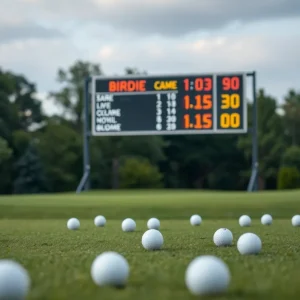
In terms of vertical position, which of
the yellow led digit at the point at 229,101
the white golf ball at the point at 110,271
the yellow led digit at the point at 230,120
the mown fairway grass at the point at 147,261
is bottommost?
the mown fairway grass at the point at 147,261

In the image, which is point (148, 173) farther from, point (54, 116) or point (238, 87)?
point (238, 87)

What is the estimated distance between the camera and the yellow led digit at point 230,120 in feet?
113

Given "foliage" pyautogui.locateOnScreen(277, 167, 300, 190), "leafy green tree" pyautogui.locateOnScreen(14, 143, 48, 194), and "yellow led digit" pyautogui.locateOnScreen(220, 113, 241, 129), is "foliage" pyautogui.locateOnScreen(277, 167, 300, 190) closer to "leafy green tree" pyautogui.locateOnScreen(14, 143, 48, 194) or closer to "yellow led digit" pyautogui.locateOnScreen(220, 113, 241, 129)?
"yellow led digit" pyautogui.locateOnScreen(220, 113, 241, 129)

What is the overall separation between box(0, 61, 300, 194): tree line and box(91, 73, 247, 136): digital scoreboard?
25.3 metres

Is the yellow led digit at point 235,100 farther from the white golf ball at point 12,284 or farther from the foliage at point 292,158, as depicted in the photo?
the foliage at point 292,158

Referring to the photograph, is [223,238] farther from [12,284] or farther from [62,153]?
[62,153]

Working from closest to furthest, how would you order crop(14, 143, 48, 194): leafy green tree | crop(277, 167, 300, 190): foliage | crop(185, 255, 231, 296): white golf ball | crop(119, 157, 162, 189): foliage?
crop(185, 255, 231, 296): white golf ball
crop(277, 167, 300, 190): foliage
crop(14, 143, 48, 194): leafy green tree
crop(119, 157, 162, 189): foliage

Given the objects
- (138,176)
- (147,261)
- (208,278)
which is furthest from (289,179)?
(208,278)

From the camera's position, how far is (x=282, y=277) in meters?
8.02

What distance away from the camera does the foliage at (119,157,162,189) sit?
64500mm

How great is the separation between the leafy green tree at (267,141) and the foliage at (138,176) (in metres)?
10.8

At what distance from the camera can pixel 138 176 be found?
2544 inches

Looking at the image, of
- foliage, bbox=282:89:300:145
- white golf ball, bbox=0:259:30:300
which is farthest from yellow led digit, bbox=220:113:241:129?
foliage, bbox=282:89:300:145

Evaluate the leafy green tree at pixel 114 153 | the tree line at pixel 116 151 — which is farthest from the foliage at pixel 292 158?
the leafy green tree at pixel 114 153
